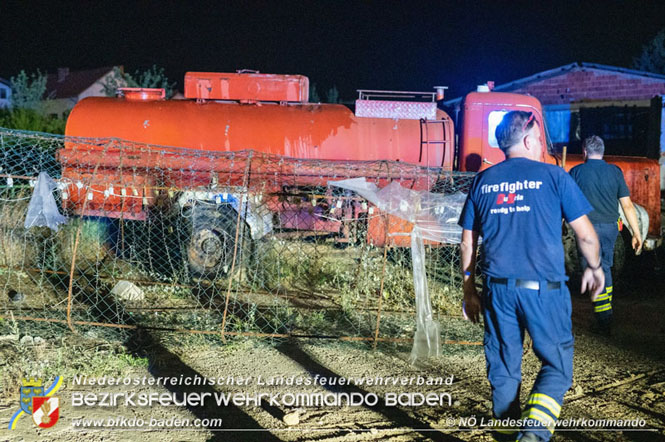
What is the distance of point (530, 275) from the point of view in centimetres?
275

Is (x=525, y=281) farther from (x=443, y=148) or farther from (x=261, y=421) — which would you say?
(x=443, y=148)

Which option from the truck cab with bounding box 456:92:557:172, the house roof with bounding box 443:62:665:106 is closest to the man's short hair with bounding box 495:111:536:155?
the truck cab with bounding box 456:92:557:172

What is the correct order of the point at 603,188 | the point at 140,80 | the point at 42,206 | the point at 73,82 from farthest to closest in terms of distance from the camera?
the point at 73,82 → the point at 140,80 → the point at 42,206 → the point at 603,188

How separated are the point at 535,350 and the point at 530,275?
1.35 feet

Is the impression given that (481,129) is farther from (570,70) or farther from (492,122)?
(570,70)

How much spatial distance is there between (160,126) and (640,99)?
46.2 feet

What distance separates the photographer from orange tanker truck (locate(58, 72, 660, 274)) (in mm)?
7254

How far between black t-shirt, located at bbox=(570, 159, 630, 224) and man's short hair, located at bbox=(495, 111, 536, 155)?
2589 millimetres

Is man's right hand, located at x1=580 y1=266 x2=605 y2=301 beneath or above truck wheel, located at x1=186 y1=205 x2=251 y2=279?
above

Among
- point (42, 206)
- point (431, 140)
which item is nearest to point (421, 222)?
point (431, 140)

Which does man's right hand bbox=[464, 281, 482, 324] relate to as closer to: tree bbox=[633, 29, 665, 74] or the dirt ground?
the dirt ground

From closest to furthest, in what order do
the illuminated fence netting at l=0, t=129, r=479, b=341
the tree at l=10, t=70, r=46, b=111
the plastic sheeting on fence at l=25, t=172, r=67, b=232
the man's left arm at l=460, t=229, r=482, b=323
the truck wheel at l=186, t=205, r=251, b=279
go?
the man's left arm at l=460, t=229, r=482, b=323 < the plastic sheeting on fence at l=25, t=172, r=67, b=232 < the illuminated fence netting at l=0, t=129, r=479, b=341 < the truck wheel at l=186, t=205, r=251, b=279 < the tree at l=10, t=70, r=46, b=111

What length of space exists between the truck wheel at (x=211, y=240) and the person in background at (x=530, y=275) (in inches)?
189

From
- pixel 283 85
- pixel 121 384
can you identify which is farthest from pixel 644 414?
pixel 283 85
